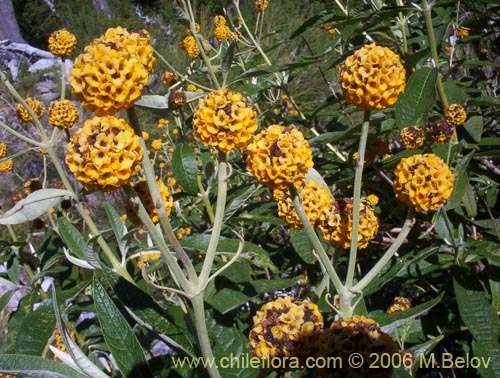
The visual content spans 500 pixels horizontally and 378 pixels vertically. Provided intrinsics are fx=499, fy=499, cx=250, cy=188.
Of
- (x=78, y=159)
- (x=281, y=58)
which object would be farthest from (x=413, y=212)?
(x=281, y=58)

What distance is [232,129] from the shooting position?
1.22 m

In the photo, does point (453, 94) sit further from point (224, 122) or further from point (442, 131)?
point (224, 122)

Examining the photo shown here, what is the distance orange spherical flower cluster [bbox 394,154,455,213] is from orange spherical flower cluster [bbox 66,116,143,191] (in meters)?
0.77

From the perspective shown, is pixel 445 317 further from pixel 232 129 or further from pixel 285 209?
pixel 232 129

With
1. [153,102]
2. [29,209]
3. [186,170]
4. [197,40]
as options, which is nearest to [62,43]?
[197,40]

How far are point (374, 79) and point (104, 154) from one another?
0.73 metres

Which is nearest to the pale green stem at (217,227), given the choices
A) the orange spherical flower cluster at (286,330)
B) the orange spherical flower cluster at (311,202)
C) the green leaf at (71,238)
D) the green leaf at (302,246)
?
the orange spherical flower cluster at (286,330)

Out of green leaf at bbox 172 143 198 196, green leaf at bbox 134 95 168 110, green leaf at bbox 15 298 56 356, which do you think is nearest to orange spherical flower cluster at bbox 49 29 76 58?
green leaf at bbox 172 143 198 196

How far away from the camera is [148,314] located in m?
1.22

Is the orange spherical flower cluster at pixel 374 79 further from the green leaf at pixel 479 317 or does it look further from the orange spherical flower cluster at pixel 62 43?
the orange spherical flower cluster at pixel 62 43

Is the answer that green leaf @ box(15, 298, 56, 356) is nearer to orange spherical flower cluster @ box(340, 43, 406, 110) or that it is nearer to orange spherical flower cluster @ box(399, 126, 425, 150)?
orange spherical flower cluster @ box(340, 43, 406, 110)

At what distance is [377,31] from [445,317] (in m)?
1.21

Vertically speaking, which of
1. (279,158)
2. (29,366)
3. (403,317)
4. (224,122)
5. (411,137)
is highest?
(224,122)

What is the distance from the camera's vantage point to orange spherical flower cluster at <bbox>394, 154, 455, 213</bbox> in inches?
53.9
